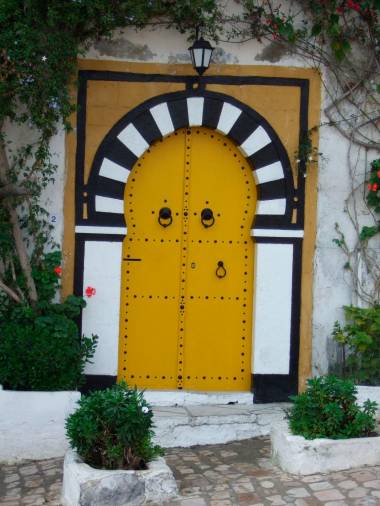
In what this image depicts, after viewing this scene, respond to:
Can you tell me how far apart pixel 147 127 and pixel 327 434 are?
3.11m

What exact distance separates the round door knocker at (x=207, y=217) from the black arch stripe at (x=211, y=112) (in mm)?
760

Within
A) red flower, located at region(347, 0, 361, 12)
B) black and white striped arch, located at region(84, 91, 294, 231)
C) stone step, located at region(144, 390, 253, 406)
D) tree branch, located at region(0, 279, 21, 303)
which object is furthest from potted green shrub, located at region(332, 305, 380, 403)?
tree branch, located at region(0, 279, 21, 303)

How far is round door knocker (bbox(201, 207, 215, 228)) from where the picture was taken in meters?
7.26

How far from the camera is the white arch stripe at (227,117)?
7191 millimetres

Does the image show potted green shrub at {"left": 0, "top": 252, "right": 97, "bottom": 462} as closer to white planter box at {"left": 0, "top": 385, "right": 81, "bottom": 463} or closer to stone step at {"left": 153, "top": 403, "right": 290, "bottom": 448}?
white planter box at {"left": 0, "top": 385, "right": 81, "bottom": 463}

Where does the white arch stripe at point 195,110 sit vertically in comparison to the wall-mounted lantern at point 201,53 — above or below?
below

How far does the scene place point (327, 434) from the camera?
5496mm

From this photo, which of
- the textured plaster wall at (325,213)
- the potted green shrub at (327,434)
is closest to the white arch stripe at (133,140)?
the textured plaster wall at (325,213)

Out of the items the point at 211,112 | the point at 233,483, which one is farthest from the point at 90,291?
the point at 233,483

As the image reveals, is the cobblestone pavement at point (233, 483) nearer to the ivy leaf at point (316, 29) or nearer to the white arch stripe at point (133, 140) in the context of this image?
the white arch stripe at point (133, 140)

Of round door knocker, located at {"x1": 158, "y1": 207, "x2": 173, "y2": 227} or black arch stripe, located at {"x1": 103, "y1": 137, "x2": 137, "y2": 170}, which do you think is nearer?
black arch stripe, located at {"x1": 103, "y1": 137, "x2": 137, "y2": 170}

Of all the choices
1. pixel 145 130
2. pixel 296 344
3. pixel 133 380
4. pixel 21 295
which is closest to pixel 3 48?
pixel 145 130

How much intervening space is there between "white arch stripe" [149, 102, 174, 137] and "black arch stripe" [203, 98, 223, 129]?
0.32 m

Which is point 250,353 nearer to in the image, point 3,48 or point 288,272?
point 288,272
